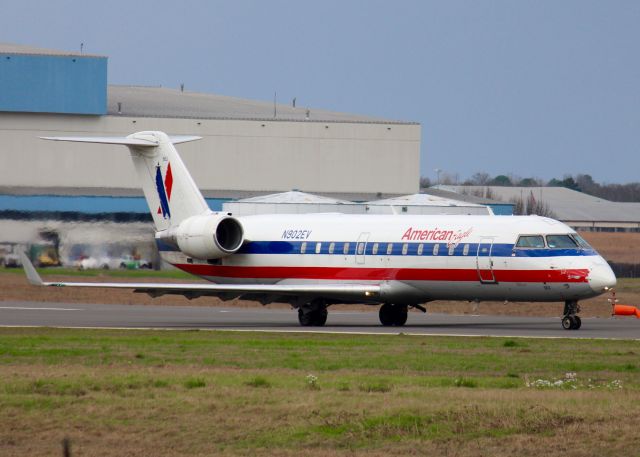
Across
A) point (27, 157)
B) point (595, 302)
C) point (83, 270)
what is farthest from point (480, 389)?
point (27, 157)

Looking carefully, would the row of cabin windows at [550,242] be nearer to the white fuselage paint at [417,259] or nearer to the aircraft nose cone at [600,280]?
the white fuselage paint at [417,259]

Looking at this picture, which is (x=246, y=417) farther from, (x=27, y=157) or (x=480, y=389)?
(x=27, y=157)

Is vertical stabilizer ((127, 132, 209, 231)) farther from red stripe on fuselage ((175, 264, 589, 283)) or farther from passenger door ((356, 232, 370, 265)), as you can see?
passenger door ((356, 232, 370, 265))

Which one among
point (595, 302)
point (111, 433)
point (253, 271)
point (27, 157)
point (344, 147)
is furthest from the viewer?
point (344, 147)

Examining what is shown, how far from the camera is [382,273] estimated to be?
1380 inches

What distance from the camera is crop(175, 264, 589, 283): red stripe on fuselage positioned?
32812 mm

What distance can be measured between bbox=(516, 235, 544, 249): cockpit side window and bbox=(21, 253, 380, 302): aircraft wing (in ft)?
12.9

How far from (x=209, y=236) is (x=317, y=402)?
805 inches

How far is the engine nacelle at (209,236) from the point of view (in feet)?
121

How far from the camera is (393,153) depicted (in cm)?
8025

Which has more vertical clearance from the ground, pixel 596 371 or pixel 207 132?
pixel 207 132

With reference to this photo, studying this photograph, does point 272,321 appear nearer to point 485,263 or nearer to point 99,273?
point 485,263

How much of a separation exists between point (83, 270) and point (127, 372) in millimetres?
38968

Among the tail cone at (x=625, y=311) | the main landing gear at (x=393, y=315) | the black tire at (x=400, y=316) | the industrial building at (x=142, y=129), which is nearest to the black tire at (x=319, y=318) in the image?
the main landing gear at (x=393, y=315)
